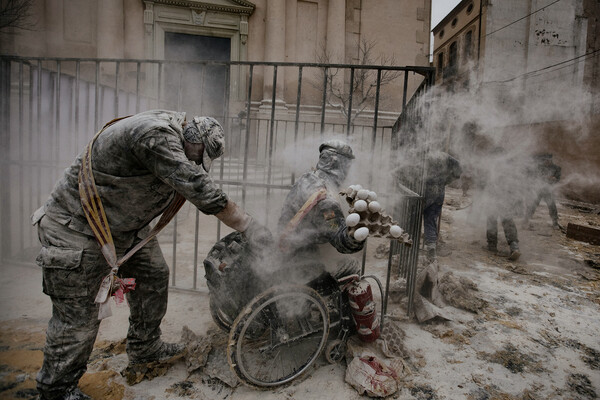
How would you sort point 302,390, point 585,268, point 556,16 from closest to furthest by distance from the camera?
point 302,390
point 585,268
point 556,16

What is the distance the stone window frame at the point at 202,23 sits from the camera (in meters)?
12.4

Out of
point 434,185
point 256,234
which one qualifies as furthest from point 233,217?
point 434,185

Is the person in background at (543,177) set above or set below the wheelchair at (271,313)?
above

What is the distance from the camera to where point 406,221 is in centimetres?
414

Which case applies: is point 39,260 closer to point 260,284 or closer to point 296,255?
point 260,284

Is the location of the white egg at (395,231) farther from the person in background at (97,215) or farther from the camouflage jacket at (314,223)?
the person in background at (97,215)

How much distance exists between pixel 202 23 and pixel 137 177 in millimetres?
12757

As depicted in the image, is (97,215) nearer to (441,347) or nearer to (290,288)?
(290,288)

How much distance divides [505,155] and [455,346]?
22.3ft

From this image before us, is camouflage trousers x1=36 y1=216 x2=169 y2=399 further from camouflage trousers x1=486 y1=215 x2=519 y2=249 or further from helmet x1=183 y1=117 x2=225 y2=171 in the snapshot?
camouflage trousers x1=486 y1=215 x2=519 y2=249

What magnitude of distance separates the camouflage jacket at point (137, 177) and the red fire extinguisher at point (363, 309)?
1.50 m

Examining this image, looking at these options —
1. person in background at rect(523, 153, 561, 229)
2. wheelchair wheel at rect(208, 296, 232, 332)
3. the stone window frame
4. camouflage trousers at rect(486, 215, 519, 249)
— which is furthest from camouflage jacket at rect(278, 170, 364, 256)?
the stone window frame

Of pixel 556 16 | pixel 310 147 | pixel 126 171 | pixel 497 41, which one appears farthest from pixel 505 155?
pixel 556 16

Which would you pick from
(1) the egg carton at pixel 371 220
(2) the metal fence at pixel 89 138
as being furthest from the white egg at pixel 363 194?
(2) the metal fence at pixel 89 138
